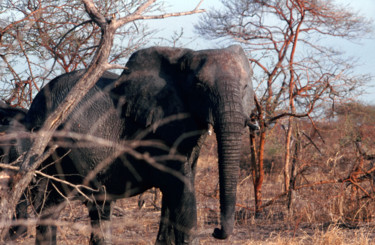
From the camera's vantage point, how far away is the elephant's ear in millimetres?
4531

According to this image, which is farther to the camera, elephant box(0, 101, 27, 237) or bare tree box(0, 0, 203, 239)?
elephant box(0, 101, 27, 237)

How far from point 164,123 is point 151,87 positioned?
0.37m

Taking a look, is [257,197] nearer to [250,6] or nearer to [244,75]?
[244,75]

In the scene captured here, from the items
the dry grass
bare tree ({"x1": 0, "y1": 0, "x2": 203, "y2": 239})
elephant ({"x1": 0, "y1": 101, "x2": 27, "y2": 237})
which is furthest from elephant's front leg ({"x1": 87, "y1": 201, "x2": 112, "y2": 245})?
bare tree ({"x1": 0, "y1": 0, "x2": 203, "y2": 239})

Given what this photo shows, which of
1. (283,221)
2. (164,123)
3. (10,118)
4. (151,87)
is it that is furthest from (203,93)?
(283,221)

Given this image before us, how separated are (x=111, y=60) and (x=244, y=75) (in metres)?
3.84

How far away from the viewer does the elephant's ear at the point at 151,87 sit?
4.53 meters

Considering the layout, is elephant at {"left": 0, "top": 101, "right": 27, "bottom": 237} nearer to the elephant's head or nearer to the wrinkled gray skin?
the wrinkled gray skin

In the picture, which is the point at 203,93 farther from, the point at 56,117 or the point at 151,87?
the point at 56,117

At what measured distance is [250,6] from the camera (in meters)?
8.62

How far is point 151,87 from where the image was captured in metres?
4.64

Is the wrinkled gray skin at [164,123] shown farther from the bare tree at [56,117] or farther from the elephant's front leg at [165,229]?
the bare tree at [56,117]

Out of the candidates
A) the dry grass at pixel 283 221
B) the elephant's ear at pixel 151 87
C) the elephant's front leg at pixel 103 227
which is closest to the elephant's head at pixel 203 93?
the elephant's ear at pixel 151 87

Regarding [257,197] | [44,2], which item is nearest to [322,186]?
[257,197]
